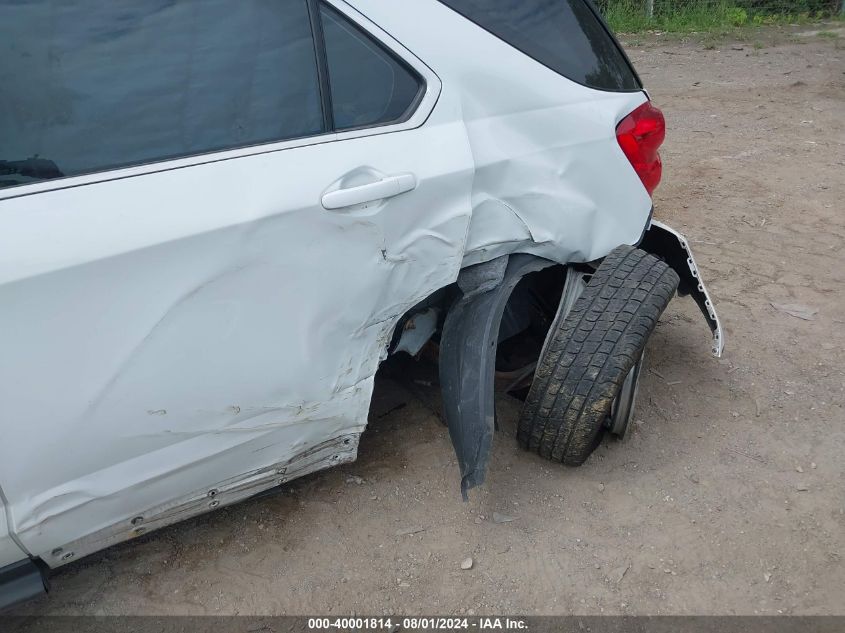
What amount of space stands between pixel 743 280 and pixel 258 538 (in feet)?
9.03

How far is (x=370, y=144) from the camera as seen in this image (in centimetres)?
204

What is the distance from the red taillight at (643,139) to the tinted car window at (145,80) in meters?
1.10

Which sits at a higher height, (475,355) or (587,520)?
(475,355)

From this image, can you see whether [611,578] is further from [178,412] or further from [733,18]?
[733,18]

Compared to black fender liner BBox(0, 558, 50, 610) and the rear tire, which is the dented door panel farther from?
the rear tire

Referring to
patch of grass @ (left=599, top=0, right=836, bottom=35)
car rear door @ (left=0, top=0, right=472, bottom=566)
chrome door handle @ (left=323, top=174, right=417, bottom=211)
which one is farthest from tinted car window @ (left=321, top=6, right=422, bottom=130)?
patch of grass @ (left=599, top=0, right=836, bottom=35)

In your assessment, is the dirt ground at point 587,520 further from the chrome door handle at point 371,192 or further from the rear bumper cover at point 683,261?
the chrome door handle at point 371,192

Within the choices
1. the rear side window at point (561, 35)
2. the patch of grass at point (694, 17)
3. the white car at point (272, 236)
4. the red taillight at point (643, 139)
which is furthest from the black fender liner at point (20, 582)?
the patch of grass at point (694, 17)

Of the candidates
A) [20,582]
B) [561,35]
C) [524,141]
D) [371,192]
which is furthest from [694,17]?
[20,582]

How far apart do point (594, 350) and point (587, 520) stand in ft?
1.91

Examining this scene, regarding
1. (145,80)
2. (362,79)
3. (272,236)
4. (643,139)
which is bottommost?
(643,139)

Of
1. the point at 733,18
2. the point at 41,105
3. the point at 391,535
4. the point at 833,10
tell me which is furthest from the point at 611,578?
the point at 833,10

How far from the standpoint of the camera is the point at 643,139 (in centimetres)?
260

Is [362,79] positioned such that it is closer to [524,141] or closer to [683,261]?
[524,141]
